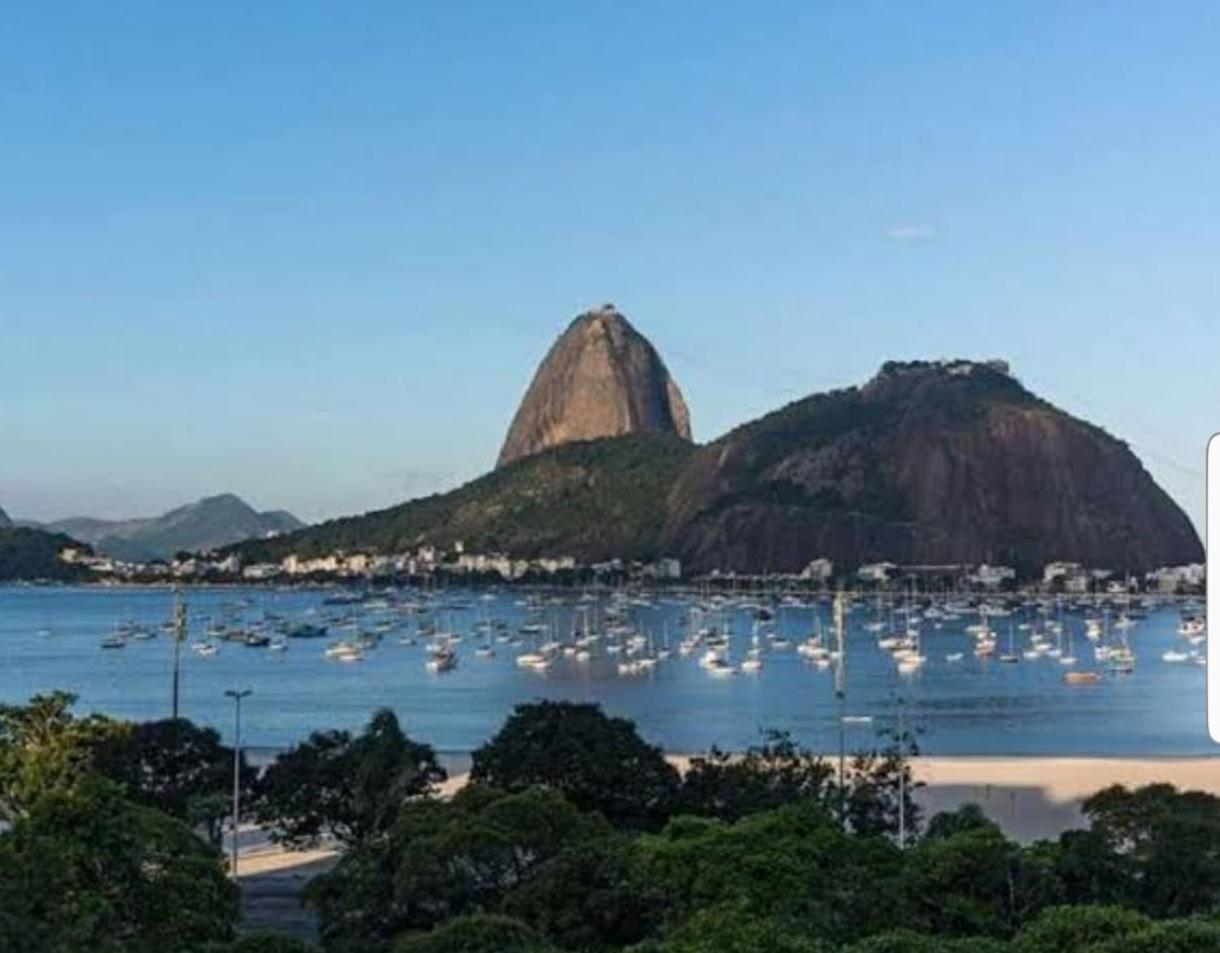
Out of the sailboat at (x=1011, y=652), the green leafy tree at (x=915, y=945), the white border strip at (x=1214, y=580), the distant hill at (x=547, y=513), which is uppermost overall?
the distant hill at (x=547, y=513)

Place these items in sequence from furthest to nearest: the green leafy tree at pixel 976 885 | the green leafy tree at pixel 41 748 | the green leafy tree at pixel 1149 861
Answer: the green leafy tree at pixel 41 748, the green leafy tree at pixel 1149 861, the green leafy tree at pixel 976 885

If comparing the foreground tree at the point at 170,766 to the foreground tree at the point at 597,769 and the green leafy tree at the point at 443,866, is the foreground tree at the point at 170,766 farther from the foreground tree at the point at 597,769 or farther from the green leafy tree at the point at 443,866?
the green leafy tree at the point at 443,866

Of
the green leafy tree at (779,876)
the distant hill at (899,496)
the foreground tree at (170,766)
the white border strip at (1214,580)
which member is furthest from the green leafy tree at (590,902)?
the distant hill at (899,496)

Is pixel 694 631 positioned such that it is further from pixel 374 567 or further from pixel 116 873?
pixel 116 873

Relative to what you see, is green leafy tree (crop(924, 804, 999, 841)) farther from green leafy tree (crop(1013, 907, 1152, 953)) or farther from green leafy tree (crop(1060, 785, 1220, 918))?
green leafy tree (crop(1013, 907, 1152, 953))

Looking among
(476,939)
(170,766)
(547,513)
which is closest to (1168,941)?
(476,939)

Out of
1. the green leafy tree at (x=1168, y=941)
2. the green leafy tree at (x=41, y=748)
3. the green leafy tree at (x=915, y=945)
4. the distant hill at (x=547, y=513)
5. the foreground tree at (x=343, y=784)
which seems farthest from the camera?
the distant hill at (x=547, y=513)

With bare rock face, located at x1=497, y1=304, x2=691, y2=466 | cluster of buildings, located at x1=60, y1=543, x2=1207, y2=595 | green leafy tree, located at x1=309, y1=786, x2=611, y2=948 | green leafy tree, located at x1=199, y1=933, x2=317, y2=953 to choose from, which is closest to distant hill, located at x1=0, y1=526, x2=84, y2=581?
cluster of buildings, located at x1=60, y1=543, x2=1207, y2=595
